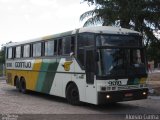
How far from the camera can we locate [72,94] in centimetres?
1536

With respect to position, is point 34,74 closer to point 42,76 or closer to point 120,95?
point 42,76

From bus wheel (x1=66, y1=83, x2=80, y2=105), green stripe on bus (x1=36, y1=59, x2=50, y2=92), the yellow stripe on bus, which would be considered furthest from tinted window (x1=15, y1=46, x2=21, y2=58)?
bus wheel (x1=66, y1=83, x2=80, y2=105)

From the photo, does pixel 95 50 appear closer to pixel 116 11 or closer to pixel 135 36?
pixel 135 36

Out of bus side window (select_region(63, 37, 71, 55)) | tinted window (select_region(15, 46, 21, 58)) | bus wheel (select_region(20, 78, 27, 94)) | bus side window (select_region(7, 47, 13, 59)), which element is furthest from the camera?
bus side window (select_region(7, 47, 13, 59))

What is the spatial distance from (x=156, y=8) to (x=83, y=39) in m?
7.51

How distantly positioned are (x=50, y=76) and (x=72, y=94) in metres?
2.36

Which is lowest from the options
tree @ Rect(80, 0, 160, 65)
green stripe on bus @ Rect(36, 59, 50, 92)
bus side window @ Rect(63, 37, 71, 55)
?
green stripe on bus @ Rect(36, 59, 50, 92)

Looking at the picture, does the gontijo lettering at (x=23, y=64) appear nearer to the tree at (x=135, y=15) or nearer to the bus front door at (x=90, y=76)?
the tree at (x=135, y=15)

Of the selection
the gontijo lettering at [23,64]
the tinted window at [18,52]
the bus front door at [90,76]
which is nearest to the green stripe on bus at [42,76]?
the gontijo lettering at [23,64]

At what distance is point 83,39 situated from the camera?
1454 cm

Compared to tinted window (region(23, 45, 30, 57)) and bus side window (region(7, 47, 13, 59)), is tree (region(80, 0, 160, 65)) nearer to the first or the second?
tinted window (region(23, 45, 30, 57))

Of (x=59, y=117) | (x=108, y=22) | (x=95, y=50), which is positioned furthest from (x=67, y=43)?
(x=108, y=22)

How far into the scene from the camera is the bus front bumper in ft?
43.4

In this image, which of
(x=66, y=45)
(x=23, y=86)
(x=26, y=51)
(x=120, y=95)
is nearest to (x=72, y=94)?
(x=66, y=45)
